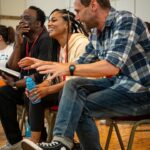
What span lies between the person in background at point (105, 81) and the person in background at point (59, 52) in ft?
1.68

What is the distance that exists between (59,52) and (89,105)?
1.02m

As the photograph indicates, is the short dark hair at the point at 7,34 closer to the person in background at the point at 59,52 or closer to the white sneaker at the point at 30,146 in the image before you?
the person in background at the point at 59,52

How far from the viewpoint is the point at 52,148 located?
150 centimetres

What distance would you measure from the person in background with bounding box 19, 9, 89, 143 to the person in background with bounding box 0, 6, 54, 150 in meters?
0.14

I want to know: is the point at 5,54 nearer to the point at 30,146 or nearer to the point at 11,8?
the point at 30,146

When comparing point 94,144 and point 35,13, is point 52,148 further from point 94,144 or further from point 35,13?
point 35,13

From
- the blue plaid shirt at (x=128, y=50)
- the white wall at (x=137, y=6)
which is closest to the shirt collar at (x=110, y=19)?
the blue plaid shirt at (x=128, y=50)

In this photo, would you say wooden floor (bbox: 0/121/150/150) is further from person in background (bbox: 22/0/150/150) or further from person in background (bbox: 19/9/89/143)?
person in background (bbox: 22/0/150/150)

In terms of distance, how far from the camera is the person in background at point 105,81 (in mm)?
1544

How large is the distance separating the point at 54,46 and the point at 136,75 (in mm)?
1066

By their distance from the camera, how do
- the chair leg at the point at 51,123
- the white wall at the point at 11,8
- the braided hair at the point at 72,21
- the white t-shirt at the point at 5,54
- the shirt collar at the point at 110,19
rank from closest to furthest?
1. the shirt collar at the point at 110,19
2. the chair leg at the point at 51,123
3. the braided hair at the point at 72,21
4. the white t-shirt at the point at 5,54
5. the white wall at the point at 11,8

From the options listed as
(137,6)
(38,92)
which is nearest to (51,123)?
(38,92)

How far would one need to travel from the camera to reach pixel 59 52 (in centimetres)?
257

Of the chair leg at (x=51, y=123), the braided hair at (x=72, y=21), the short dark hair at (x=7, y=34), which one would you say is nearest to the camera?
the chair leg at (x=51, y=123)
